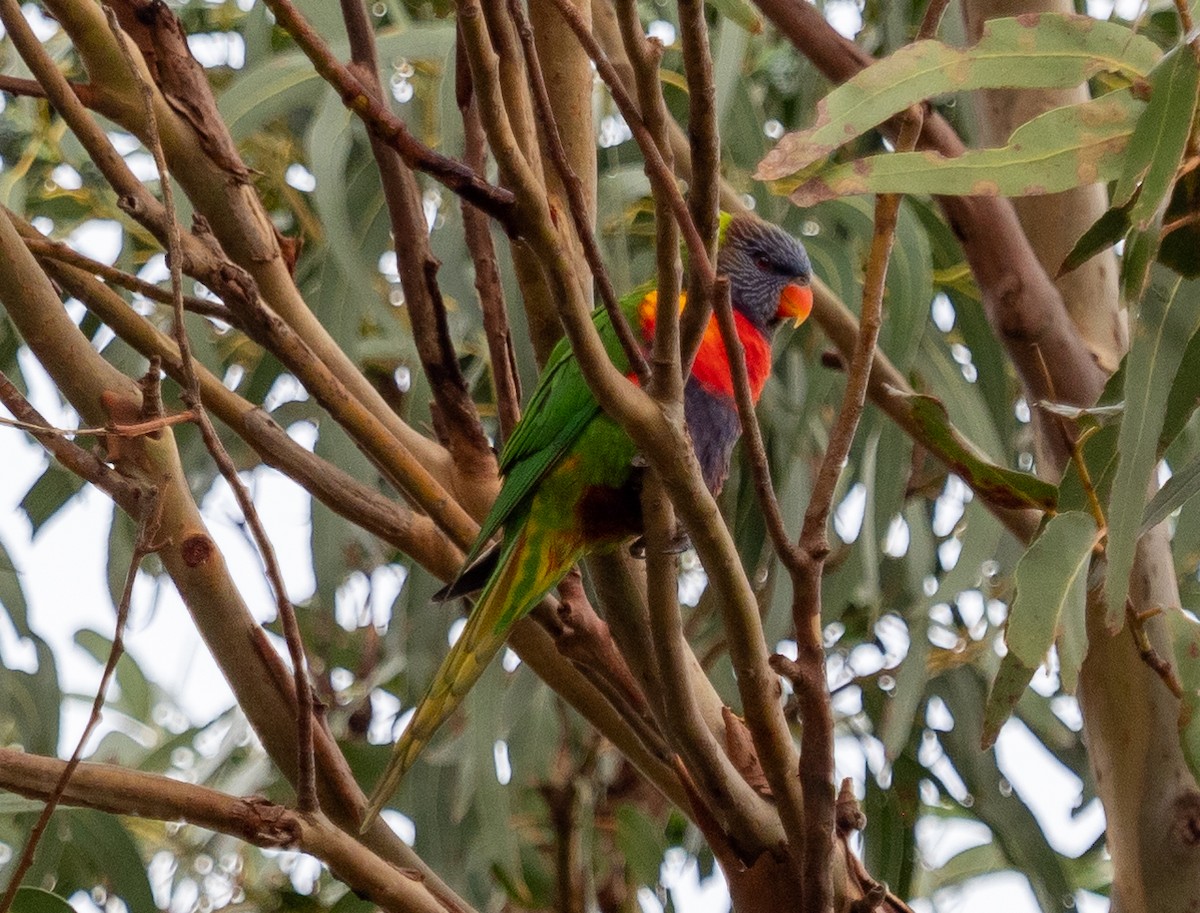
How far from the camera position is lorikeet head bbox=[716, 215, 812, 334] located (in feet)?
5.59

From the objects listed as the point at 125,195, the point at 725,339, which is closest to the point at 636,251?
the point at 125,195

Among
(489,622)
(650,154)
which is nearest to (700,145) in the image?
(650,154)

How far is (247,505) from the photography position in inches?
36.3

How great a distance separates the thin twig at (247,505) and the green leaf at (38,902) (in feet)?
1.03

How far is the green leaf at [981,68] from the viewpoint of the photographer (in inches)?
34.5

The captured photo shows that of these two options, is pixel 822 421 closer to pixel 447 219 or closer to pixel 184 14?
pixel 447 219

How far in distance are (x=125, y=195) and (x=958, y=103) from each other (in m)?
1.26

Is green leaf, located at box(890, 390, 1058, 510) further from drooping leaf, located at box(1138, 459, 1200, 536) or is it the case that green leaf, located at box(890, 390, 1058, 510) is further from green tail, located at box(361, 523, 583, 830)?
green tail, located at box(361, 523, 583, 830)

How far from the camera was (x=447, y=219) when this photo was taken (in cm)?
158

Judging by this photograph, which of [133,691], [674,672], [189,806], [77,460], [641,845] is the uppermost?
[133,691]

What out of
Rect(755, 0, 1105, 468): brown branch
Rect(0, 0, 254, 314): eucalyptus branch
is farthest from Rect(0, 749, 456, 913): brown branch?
Rect(755, 0, 1105, 468): brown branch

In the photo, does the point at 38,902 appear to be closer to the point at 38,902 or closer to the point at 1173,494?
the point at 38,902

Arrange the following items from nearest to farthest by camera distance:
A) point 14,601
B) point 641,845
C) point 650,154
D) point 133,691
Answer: point 650,154
point 14,601
point 641,845
point 133,691

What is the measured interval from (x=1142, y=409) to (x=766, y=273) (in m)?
0.88
